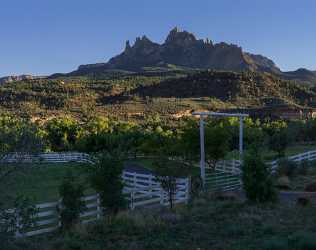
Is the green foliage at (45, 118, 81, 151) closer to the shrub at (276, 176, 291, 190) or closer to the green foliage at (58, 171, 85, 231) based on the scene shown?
the shrub at (276, 176, 291, 190)

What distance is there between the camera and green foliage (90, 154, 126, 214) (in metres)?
16.4

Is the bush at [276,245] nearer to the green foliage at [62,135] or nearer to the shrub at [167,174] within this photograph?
the shrub at [167,174]

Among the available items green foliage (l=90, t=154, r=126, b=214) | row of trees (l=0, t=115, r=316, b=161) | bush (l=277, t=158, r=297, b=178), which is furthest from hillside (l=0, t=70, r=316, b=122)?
green foliage (l=90, t=154, r=126, b=214)

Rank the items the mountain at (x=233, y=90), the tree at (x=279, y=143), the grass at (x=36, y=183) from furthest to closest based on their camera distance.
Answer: the mountain at (x=233, y=90), the tree at (x=279, y=143), the grass at (x=36, y=183)

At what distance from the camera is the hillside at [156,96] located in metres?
102

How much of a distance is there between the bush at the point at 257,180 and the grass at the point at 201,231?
140 centimetres

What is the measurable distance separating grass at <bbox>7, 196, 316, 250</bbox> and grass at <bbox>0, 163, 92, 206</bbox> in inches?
74.7

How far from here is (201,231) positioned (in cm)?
1380

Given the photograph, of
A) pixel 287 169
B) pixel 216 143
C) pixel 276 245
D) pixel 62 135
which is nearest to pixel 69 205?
pixel 276 245

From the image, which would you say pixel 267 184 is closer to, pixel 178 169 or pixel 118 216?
pixel 178 169

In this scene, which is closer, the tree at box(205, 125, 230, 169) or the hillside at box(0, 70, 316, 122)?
the tree at box(205, 125, 230, 169)

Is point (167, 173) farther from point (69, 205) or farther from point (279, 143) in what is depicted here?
point (279, 143)

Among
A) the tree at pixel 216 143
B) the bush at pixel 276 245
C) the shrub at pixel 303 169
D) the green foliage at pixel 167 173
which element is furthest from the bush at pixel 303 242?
the tree at pixel 216 143

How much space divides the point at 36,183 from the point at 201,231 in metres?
21.9
